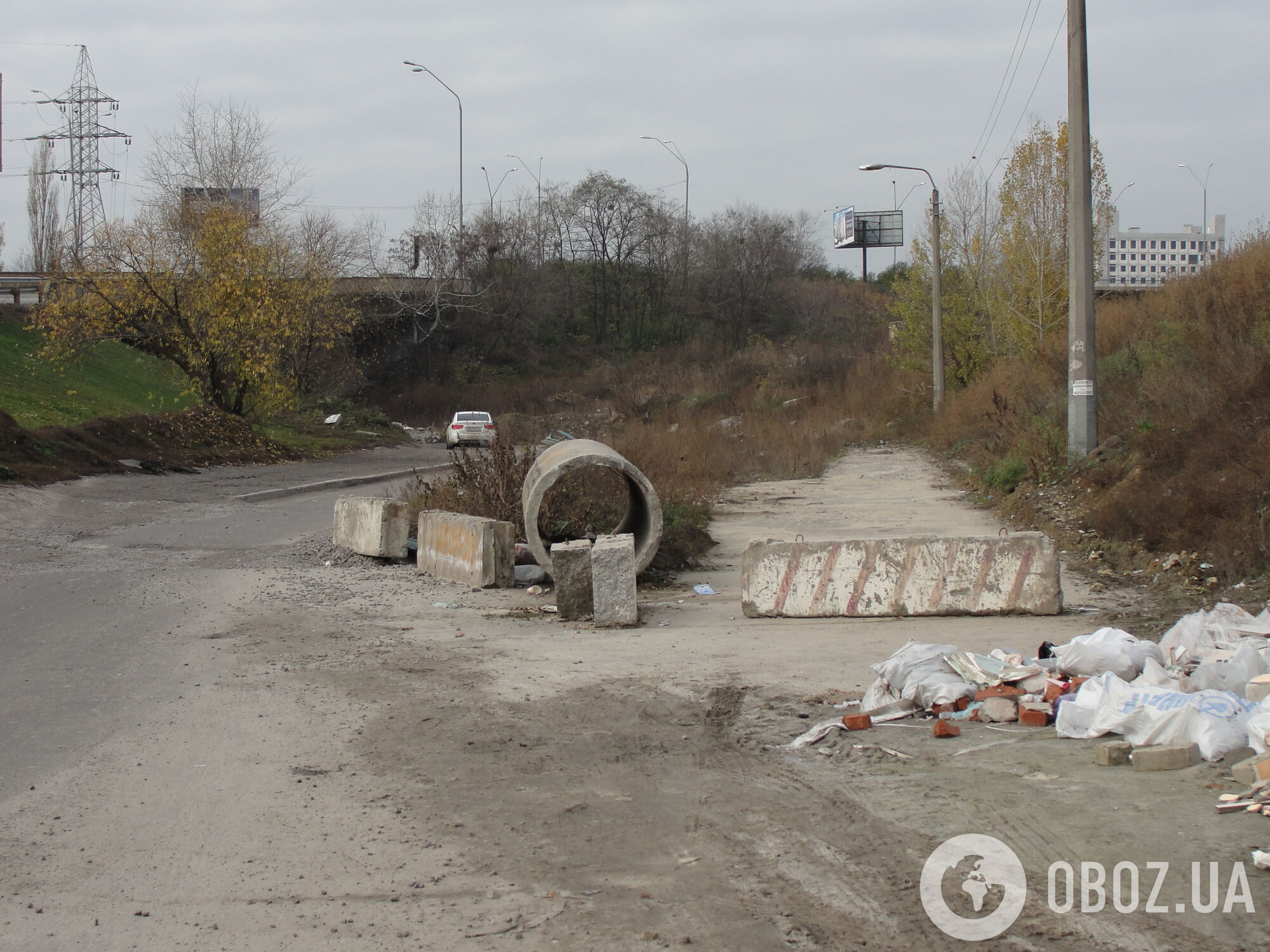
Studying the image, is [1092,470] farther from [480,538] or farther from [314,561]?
[314,561]

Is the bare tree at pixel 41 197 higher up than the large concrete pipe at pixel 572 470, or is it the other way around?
the bare tree at pixel 41 197

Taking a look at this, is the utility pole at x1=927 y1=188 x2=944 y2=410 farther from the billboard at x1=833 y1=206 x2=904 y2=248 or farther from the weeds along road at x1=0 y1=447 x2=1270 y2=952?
the billboard at x1=833 y1=206 x2=904 y2=248

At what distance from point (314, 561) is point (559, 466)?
401 centimetres

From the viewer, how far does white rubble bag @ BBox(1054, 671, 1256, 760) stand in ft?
16.0

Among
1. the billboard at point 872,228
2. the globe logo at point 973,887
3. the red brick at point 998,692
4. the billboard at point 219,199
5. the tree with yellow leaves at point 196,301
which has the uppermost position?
the billboard at point 872,228

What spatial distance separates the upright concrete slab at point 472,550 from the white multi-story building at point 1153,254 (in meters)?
15.6

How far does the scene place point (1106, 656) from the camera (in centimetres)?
621

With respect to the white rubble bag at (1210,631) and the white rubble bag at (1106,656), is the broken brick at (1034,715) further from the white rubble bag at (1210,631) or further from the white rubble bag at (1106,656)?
the white rubble bag at (1210,631)

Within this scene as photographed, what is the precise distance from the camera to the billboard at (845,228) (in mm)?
81938

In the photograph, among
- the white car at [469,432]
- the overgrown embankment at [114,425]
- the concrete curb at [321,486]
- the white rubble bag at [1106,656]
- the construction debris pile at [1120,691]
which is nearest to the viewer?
the construction debris pile at [1120,691]

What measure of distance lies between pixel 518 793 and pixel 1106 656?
3533mm

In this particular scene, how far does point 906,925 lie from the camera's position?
3590 mm

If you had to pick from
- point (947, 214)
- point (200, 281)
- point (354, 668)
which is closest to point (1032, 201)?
point (947, 214)

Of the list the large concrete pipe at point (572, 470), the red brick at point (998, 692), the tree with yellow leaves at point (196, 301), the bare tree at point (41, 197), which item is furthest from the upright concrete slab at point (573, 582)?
the bare tree at point (41, 197)
